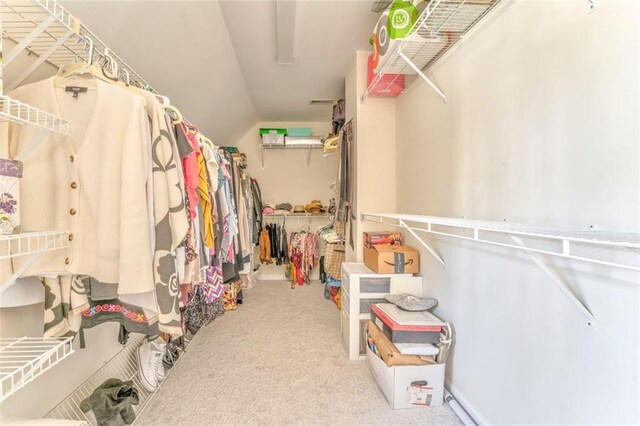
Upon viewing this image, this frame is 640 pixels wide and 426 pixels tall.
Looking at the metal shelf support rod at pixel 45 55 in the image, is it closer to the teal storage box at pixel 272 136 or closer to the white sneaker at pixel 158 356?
the white sneaker at pixel 158 356

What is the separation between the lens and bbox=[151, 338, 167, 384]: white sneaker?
176 centimetres

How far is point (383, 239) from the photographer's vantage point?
2.39 metres

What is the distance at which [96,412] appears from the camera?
1.26 metres

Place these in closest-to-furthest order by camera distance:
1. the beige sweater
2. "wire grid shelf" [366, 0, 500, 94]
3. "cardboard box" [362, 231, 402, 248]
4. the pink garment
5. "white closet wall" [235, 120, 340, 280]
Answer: the beige sweater
the pink garment
"wire grid shelf" [366, 0, 500, 94]
"cardboard box" [362, 231, 402, 248]
"white closet wall" [235, 120, 340, 280]

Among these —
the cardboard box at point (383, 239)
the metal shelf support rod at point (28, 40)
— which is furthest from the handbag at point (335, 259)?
the metal shelf support rod at point (28, 40)

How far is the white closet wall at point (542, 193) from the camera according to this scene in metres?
0.82

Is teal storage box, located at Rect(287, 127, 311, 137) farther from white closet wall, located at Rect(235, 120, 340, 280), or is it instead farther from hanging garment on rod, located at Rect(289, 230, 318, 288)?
hanging garment on rod, located at Rect(289, 230, 318, 288)

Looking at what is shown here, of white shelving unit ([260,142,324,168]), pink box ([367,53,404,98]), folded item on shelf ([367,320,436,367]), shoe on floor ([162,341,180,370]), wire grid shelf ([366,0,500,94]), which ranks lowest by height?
shoe on floor ([162,341,180,370])

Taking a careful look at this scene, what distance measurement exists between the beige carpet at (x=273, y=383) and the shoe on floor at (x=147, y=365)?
0.30 feet

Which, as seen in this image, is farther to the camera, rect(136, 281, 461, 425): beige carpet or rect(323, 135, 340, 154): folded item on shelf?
rect(323, 135, 340, 154): folded item on shelf

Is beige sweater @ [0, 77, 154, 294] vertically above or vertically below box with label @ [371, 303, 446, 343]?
above

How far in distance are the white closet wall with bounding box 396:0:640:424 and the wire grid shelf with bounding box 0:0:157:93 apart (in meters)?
1.63

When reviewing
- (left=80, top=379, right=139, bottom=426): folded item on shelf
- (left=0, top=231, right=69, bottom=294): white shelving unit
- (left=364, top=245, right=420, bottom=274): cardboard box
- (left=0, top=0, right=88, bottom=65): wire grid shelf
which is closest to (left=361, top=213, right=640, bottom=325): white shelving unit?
(left=364, top=245, right=420, bottom=274): cardboard box

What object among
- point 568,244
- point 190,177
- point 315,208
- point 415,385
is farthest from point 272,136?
point 568,244
